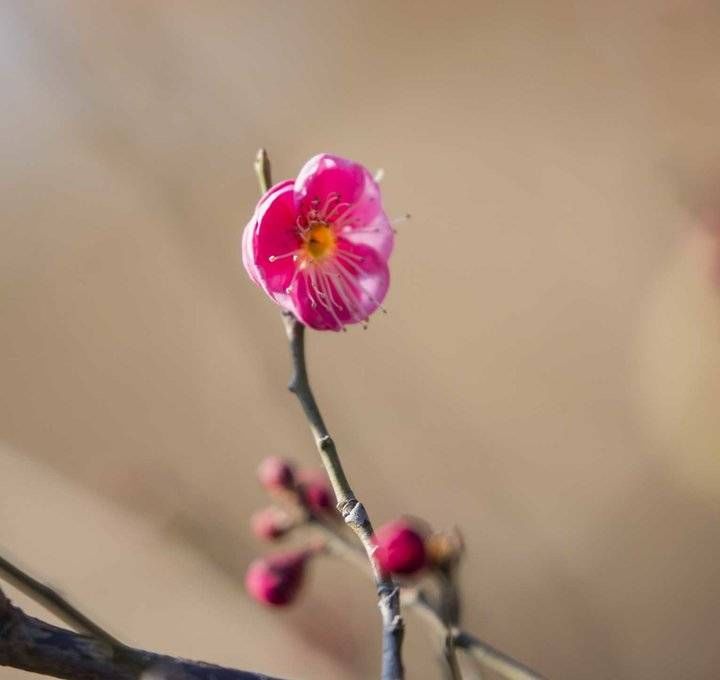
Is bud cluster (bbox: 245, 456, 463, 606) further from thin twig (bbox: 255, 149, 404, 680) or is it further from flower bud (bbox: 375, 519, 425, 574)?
thin twig (bbox: 255, 149, 404, 680)

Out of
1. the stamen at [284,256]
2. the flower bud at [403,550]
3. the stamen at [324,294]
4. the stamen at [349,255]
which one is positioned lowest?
the flower bud at [403,550]

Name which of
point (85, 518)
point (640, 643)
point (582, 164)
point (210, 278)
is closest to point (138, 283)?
point (210, 278)

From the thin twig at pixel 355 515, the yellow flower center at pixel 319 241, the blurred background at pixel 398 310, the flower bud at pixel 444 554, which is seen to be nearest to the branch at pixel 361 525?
the thin twig at pixel 355 515

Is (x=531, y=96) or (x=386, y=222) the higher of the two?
(x=531, y=96)

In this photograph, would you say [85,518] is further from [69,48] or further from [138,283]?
[69,48]

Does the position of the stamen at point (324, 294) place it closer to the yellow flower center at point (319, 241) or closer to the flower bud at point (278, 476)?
the yellow flower center at point (319, 241)

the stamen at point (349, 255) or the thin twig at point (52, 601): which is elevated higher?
the stamen at point (349, 255)

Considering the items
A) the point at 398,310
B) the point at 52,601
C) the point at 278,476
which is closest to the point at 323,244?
the point at 278,476
